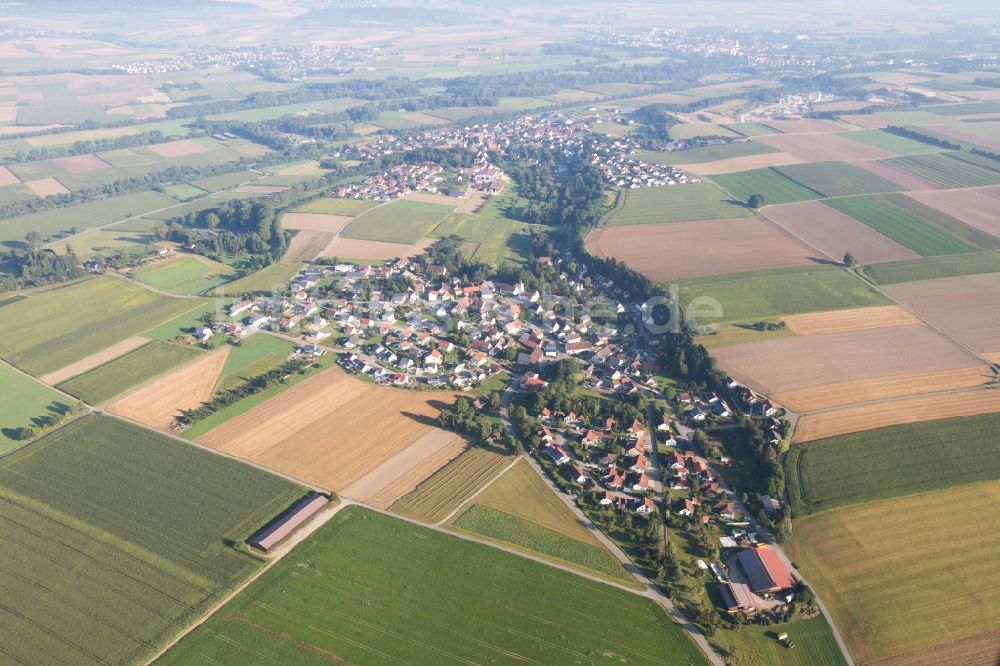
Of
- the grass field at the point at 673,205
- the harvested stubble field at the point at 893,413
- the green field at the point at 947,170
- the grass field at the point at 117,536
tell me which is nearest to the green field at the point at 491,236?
the grass field at the point at 673,205

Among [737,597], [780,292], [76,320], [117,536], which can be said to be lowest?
[117,536]

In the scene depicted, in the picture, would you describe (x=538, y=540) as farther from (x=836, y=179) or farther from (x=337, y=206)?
(x=836, y=179)

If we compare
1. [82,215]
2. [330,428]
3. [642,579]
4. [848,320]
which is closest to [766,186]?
[848,320]

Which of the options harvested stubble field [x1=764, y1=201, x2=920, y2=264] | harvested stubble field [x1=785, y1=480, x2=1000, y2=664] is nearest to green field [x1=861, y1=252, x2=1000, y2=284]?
harvested stubble field [x1=764, y1=201, x2=920, y2=264]

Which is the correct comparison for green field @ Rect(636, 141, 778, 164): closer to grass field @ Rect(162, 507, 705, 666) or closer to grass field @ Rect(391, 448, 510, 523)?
grass field @ Rect(391, 448, 510, 523)

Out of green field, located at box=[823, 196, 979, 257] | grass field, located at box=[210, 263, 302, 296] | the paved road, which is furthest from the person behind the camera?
green field, located at box=[823, 196, 979, 257]

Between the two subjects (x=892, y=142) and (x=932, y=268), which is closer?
(x=932, y=268)

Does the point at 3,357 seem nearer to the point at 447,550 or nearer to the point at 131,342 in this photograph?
the point at 131,342
